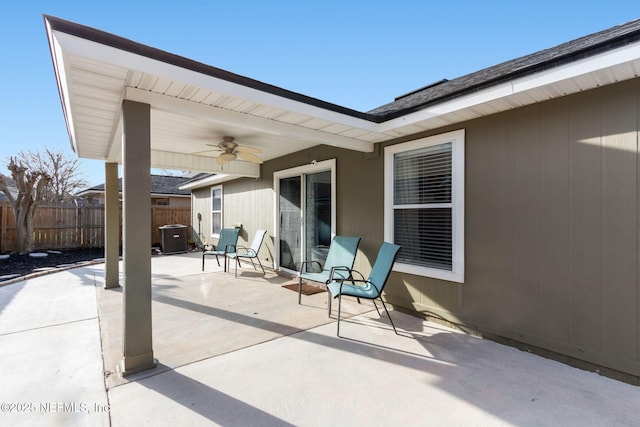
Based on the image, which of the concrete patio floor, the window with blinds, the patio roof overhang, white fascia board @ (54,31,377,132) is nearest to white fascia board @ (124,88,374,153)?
the patio roof overhang

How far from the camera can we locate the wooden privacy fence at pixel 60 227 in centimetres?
846

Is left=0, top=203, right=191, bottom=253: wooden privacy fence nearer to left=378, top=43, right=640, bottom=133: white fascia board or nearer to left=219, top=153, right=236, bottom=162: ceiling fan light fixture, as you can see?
left=219, top=153, right=236, bottom=162: ceiling fan light fixture

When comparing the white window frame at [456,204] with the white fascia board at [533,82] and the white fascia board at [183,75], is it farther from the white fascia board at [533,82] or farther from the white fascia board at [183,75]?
the white fascia board at [183,75]

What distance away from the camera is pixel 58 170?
1609cm

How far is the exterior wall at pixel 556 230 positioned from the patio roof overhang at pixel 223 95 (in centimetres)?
26

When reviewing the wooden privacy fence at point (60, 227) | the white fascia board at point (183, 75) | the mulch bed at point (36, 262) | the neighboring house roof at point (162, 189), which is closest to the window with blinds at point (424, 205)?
the white fascia board at point (183, 75)

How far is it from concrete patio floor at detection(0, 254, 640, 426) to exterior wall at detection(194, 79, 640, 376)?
29cm

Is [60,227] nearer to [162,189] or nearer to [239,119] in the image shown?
[162,189]

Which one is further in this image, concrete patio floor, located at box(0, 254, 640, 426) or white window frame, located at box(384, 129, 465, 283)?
white window frame, located at box(384, 129, 465, 283)

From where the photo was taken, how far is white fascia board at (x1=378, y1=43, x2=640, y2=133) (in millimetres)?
1979

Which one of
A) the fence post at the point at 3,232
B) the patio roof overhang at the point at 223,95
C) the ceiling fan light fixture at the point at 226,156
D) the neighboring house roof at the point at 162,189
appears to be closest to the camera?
the patio roof overhang at the point at 223,95

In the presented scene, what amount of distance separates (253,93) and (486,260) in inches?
113

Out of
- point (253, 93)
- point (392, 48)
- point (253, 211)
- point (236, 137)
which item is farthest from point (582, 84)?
point (253, 211)

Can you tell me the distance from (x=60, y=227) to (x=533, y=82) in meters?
12.9
